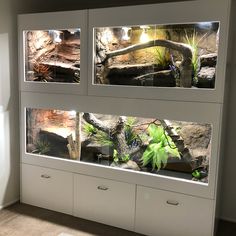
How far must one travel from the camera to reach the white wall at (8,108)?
2.94 metres

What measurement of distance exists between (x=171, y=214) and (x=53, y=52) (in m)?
1.83

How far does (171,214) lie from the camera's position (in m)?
2.57

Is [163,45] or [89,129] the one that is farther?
[89,129]

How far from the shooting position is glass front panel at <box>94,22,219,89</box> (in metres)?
2.35

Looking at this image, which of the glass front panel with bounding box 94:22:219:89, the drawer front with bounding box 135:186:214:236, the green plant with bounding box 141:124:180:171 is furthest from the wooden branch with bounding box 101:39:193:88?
the drawer front with bounding box 135:186:214:236

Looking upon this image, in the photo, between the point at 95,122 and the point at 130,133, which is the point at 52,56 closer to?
the point at 95,122

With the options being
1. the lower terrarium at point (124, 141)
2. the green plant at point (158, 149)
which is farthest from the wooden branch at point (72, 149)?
the green plant at point (158, 149)

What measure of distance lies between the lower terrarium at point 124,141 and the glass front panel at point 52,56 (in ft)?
1.13

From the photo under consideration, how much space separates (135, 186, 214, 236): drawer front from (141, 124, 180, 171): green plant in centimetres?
24

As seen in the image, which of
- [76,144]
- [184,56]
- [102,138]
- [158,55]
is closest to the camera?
[184,56]

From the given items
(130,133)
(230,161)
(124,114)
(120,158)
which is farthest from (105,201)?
(230,161)

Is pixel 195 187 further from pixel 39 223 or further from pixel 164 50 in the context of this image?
pixel 39 223

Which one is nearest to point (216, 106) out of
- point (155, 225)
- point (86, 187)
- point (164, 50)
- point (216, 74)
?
point (216, 74)

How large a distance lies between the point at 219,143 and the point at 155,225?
91cm
